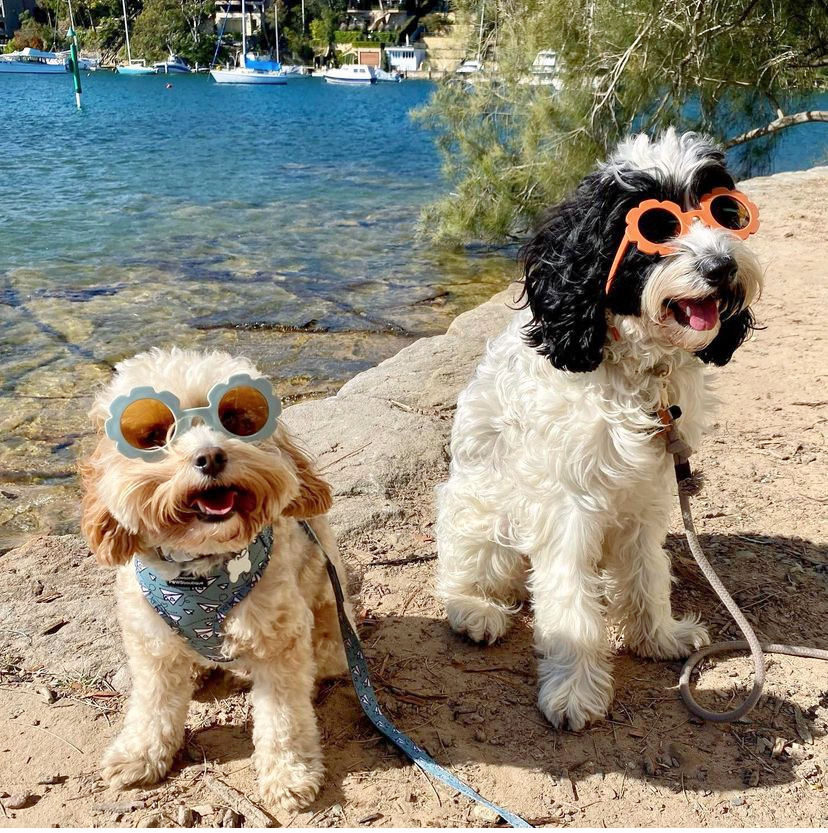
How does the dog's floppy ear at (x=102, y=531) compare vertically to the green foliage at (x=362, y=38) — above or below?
below

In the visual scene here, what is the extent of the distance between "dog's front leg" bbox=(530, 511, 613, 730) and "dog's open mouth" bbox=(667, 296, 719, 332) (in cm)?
87

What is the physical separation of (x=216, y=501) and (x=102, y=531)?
0.38 meters

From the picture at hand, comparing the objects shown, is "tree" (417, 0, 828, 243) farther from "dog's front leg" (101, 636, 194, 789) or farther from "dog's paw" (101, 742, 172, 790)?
"dog's paw" (101, 742, 172, 790)

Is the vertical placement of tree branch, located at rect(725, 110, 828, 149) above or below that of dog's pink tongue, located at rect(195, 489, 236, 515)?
above

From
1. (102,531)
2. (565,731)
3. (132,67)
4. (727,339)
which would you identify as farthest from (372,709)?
(132,67)

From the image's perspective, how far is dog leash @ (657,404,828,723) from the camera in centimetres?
304

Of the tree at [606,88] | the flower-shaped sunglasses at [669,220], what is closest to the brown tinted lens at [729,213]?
the flower-shaped sunglasses at [669,220]

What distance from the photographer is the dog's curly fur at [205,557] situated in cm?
242

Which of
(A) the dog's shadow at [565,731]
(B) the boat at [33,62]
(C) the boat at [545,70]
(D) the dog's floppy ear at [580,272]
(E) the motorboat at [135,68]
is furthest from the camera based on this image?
(E) the motorboat at [135,68]

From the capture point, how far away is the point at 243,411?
99.7 inches

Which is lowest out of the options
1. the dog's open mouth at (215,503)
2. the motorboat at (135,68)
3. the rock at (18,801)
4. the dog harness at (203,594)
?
the motorboat at (135,68)

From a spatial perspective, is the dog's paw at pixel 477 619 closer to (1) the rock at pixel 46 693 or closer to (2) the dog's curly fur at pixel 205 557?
(2) the dog's curly fur at pixel 205 557

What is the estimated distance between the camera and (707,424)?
3.30 meters

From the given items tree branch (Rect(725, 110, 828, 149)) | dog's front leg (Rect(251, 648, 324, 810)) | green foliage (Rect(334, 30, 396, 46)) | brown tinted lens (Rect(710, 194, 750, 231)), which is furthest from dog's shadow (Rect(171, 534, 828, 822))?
green foliage (Rect(334, 30, 396, 46))
